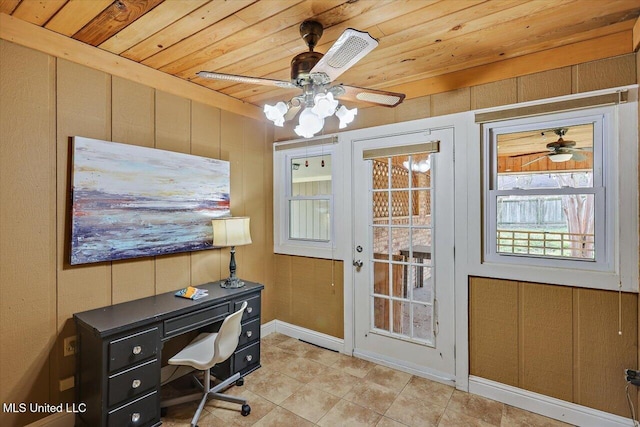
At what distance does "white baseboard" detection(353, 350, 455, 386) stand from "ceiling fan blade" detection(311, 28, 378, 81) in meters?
2.47

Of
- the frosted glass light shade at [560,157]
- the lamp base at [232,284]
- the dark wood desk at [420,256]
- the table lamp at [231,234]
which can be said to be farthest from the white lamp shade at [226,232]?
the frosted glass light shade at [560,157]

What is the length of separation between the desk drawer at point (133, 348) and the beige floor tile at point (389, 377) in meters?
1.70

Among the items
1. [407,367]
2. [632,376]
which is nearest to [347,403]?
[407,367]

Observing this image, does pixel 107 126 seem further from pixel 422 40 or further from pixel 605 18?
pixel 605 18

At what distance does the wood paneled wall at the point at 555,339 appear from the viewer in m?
1.98

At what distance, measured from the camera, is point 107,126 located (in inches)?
87.0

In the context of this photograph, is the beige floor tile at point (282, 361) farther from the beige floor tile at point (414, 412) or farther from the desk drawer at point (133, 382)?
the desk drawer at point (133, 382)

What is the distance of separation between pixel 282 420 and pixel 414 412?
930 mm

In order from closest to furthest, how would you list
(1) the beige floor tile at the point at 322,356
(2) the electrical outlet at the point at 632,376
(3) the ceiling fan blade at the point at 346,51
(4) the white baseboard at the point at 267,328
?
(3) the ceiling fan blade at the point at 346,51, (2) the electrical outlet at the point at 632,376, (1) the beige floor tile at the point at 322,356, (4) the white baseboard at the point at 267,328

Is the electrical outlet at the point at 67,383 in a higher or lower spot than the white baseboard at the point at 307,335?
higher

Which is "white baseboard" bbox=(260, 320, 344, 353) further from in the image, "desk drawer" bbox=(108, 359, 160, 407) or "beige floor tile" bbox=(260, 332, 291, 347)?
"desk drawer" bbox=(108, 359, 160, 407)

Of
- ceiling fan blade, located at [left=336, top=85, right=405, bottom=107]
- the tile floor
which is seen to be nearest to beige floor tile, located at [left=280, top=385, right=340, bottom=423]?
the tile floor

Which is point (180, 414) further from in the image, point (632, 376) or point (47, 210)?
point (632, 376)

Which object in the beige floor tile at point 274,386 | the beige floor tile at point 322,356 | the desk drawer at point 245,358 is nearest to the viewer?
the beige floor tile at point 274,386
